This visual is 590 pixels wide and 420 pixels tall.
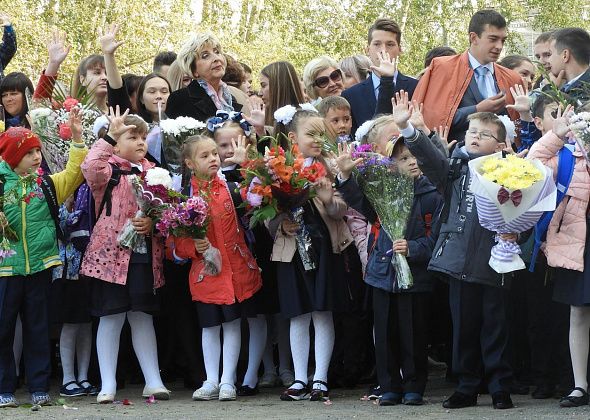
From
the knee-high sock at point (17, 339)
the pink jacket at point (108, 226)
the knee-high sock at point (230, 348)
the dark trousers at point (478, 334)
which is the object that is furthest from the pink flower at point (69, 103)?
the dark trousers at point (478, 334)

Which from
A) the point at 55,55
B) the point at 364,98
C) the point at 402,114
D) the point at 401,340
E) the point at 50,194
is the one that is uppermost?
the point at 55,55

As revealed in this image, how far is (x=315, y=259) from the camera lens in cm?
918

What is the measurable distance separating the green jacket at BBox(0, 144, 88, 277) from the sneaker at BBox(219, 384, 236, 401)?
162cm

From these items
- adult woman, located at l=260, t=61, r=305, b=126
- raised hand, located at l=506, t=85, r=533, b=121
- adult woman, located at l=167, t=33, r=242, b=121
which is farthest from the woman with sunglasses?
raised hand, located at l=506, t=85, r=533, b=121

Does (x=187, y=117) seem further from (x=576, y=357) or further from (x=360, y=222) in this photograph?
(x=576, y=357)

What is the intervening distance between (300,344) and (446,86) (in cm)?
275

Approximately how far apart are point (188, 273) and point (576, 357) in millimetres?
3282

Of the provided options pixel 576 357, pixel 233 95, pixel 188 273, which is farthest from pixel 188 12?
pixel 576 357

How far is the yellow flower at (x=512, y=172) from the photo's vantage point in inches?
311

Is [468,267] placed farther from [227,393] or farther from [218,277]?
[227,393]

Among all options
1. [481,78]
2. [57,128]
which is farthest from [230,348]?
[481,78]

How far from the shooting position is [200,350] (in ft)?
32.4

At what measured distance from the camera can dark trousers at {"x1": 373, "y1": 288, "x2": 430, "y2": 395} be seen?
8.62m

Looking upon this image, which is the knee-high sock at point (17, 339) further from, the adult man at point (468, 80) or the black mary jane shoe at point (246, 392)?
the adult man at point (468, 80)
